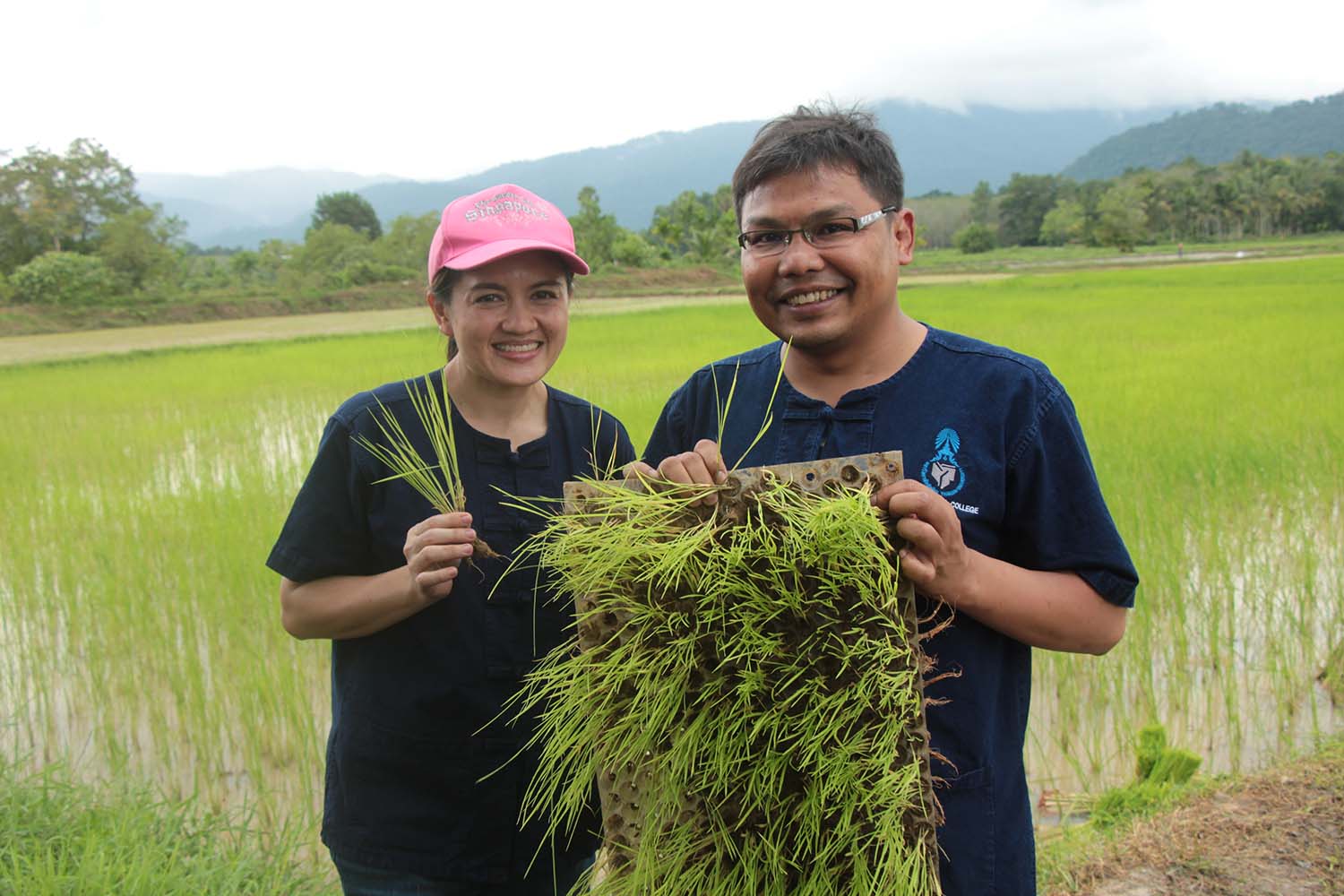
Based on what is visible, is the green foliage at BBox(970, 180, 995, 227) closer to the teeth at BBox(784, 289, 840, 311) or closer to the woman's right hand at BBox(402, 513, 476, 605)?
the teeth at BBox(784, 289, 840, 311)

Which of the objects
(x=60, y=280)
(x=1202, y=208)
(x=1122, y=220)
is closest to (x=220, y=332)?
(x=60, y=280)

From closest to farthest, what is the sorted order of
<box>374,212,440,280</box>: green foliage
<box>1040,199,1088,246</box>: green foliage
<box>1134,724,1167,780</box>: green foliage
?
<box>1134,724,1167,780</box>: green foliage, <box>374,212,440,280</box>: green foliage, <box>1040,199,1088,246</box>: green foliage

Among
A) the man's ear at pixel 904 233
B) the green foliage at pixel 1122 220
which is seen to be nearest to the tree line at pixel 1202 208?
the green foliage at pixel 1122 220

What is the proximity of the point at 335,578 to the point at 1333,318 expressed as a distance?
13.3 meters

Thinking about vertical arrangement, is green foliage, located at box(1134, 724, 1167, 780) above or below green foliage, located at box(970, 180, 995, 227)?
below

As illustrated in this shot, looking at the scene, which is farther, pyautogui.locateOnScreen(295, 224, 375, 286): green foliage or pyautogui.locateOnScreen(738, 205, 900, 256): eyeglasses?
pyautogui.locateOnScreen(295, 224, 375, 286): green foliage

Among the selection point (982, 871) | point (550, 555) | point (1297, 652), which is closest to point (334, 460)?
point (550, 555)

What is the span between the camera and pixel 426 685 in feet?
5.72

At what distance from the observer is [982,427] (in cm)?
146

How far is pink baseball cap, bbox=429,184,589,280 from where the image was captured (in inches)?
67.9

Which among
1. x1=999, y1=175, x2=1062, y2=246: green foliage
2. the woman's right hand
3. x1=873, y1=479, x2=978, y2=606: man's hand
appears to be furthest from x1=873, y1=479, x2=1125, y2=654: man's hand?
x1=999, y1=175, x2=1062, y2=246: green foliage

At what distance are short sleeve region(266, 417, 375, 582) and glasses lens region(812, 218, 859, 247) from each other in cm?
97

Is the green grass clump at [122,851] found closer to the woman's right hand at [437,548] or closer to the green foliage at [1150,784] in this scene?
the woman's right hand at [437,548]

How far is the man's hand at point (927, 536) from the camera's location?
114 centimetres
